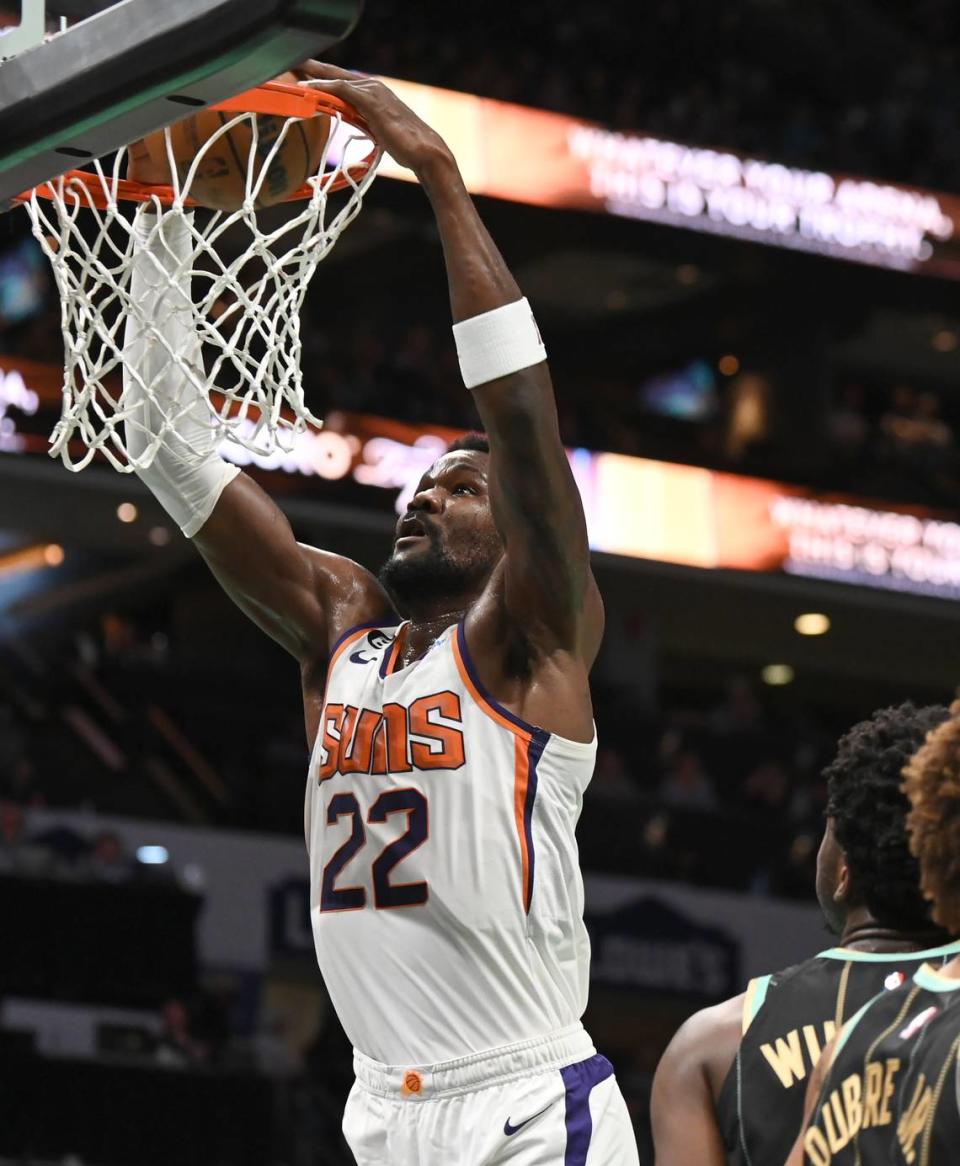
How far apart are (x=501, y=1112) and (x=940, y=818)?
62.4 inches

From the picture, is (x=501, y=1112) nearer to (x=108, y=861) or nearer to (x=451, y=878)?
(x=451, y=878)

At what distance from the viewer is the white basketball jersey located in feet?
13.8

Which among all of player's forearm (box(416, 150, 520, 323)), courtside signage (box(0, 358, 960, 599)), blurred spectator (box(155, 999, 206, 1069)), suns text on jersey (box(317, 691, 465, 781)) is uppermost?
courtside signage (box(0, 358, 960, 599))

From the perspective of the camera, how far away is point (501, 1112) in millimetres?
4129

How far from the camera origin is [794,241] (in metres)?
18.0

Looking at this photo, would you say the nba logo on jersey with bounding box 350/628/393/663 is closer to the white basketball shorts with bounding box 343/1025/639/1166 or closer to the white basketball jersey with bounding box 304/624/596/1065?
the white basketball jersey with bounding box 304/624/596/1065

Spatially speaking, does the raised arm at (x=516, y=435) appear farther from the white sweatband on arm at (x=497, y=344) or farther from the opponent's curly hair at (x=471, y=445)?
the opponent's curly hair at (x=471, y=445)

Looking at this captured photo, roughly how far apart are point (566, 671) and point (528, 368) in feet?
1.95

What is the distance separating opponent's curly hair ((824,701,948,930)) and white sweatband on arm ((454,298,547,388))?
93cm

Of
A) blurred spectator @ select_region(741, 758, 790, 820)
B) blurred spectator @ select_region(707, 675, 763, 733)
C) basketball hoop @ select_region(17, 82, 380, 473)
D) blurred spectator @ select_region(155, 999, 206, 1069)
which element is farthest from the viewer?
blurred spectator @ select_region(707, 675, 763, 733)

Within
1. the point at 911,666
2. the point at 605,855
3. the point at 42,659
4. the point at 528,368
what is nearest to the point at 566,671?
the point at 528,368

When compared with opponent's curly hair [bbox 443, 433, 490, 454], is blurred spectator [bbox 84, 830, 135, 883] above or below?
below

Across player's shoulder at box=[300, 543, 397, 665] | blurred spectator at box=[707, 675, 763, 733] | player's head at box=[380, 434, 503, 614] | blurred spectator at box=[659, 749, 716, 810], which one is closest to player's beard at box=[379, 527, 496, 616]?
player's head at box=[380, 434, 503, 614]

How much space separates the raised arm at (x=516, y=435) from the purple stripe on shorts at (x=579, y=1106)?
0.79 metres
